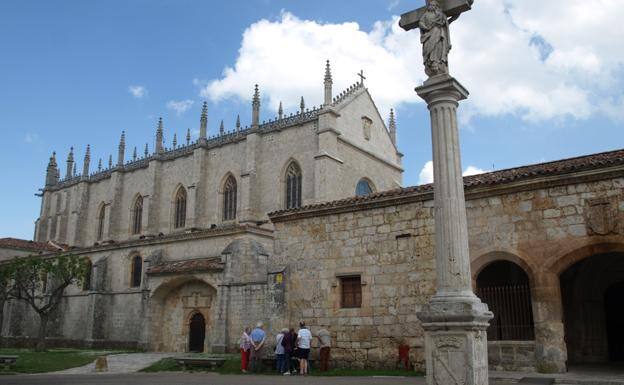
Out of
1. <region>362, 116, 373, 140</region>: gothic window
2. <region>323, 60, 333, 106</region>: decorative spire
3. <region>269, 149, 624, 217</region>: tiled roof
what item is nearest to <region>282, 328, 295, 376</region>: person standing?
<region>269, 149, 624, 217</region>: tiled roof

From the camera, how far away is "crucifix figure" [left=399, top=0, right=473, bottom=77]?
28.0 ft

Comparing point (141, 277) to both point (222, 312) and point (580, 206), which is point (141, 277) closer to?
point (222, 312)

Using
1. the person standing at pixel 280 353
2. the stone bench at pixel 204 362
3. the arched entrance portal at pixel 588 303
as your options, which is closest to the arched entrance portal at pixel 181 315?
the stone bench at pixel 204 362

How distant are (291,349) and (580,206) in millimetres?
7846

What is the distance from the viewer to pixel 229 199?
119ft

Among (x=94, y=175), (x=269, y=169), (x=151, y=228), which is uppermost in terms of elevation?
(x=94, y=175)

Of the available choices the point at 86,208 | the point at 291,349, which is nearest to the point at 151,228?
the point at 86,208

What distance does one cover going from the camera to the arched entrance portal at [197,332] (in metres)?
24.2

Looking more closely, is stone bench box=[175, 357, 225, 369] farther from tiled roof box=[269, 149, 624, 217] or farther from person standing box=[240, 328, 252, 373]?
tiled roof box=[269, 149, 624, 217]

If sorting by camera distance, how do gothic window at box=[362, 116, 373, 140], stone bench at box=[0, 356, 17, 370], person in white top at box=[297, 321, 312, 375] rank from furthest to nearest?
gothic window at box=[362, 116, 373, 140] → stone bench at box=[0, 356, 17, 370] → person in white top at box=[297, 321, 312, 375]

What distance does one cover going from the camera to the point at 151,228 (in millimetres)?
39250

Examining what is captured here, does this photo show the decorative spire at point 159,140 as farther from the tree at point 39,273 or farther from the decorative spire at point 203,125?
the tree at point 39,273

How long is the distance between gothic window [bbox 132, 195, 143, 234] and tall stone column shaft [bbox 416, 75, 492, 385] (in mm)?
36385

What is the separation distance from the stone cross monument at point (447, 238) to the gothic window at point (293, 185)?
2411cm
